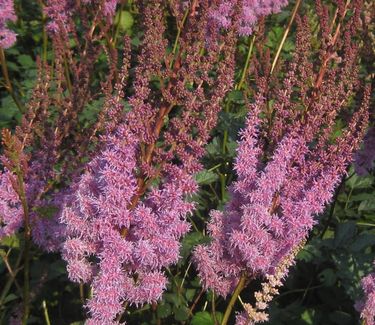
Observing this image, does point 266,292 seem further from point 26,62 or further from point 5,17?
point 26,62

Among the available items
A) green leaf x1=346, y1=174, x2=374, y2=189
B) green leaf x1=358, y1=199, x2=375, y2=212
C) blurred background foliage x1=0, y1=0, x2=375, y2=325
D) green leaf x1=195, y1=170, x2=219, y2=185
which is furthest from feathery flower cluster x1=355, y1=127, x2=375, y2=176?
green leaf x1=195, y1=170, x2=219, y2=185

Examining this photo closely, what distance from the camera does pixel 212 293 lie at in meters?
2.39

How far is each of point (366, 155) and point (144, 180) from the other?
1.35m

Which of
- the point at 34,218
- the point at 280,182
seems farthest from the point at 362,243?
the point at 34,218

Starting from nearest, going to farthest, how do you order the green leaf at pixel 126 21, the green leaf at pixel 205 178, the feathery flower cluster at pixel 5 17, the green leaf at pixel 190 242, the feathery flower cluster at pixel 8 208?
the feathery flower cluster at pixel 8 208, the green leaf at pixel 190 242, the green leaf at pixel 205 178, the feathery flower cluster at pixel 5 17, the green leaf at pixel 126 21

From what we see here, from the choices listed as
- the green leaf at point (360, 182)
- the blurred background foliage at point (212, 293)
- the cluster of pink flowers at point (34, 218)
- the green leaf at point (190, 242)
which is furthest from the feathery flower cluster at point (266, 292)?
the green leaf at point (360, 182)

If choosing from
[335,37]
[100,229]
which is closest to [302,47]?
[335,37]

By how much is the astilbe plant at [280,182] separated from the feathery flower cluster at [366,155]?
0.74 meters

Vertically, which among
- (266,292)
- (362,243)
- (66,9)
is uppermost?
(66,9)

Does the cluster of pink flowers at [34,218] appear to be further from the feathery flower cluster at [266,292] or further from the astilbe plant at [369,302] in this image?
the astilbe plant at [369,302]

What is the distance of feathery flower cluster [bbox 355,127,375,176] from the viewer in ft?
9.45

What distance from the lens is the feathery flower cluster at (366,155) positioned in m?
2.88

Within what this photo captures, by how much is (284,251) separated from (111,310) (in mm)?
575

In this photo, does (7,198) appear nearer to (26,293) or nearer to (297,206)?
(26,293)
